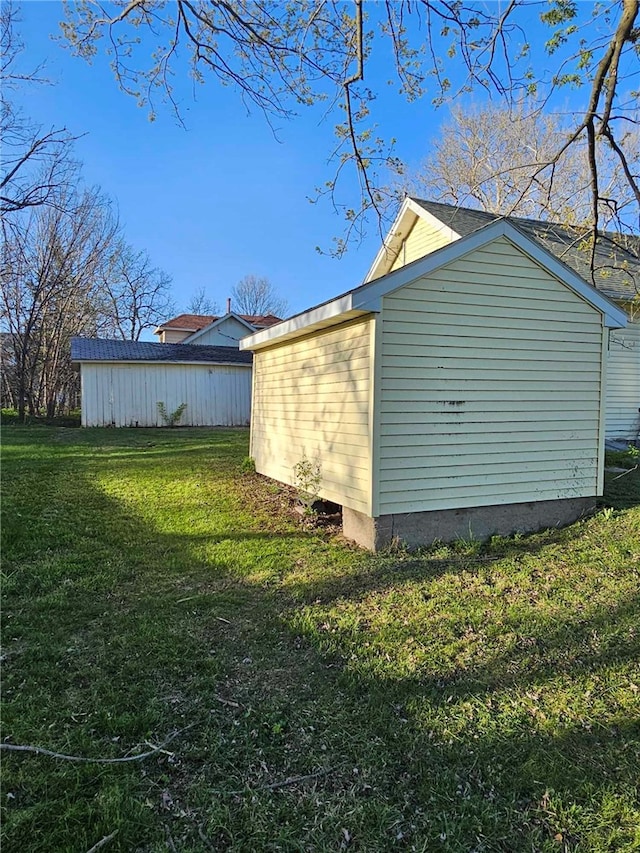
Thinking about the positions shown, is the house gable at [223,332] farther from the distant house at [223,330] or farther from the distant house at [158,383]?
the distant house at [158,383]

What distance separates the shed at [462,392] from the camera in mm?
4969

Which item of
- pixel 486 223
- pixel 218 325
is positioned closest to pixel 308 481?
pixel 486 223

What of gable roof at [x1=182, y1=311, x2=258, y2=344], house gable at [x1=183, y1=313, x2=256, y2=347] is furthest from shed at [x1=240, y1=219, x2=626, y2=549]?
house gable at [x1=183, y1=313, x2=256, y2=347]

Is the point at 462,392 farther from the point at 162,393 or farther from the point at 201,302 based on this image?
the point at 201,302

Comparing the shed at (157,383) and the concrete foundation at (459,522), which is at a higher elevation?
the shed at (157,383)

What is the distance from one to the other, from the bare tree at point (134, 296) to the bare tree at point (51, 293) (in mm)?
4588

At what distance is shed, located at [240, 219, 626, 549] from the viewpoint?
4.97m

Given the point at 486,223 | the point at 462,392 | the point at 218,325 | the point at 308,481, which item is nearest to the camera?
the point at 462,392

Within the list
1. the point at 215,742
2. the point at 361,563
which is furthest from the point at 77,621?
the point at 361,563

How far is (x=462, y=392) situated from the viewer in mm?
5352

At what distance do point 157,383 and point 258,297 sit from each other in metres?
30.7

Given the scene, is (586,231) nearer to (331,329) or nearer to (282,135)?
(331,329)

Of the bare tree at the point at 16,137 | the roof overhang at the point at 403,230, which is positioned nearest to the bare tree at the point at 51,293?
the bare tree at the point at 16,137

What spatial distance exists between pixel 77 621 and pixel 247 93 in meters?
4.82
